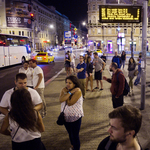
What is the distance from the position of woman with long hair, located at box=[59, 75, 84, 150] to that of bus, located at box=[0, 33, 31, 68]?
1909 cm

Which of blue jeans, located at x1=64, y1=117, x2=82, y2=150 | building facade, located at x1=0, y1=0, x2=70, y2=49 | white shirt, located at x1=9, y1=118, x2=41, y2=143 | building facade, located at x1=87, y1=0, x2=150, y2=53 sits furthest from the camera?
building facade, located at x1=87, y1=0, x2=150, y2=53

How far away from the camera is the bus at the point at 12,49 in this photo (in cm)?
2209

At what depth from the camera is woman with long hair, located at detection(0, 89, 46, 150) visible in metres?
2.49

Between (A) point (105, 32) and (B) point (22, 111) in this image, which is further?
(A) point (105, 32)

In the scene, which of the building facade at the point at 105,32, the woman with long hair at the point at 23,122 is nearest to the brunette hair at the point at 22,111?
the woman with long hair at the point at 23,122

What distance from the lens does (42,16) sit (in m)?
82.5

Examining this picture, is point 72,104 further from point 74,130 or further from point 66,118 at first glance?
point 74,130

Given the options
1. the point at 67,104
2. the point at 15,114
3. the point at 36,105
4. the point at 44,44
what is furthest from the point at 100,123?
the point at 44,44

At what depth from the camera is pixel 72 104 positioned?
376cm

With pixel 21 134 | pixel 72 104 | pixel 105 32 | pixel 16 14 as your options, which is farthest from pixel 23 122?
pixel 105 32

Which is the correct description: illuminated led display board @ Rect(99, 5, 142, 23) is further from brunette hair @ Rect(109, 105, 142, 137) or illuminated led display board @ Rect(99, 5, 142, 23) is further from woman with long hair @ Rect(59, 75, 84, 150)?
brunette hair @ Rect(109, 105, 142, 137)

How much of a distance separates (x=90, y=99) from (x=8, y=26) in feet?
203

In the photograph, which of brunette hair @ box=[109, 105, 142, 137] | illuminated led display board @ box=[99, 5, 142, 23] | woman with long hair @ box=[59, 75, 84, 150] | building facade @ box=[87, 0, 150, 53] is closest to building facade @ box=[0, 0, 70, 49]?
building facade @ box=[87, 0, 150, 53]

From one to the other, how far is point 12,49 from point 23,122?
23.2m
